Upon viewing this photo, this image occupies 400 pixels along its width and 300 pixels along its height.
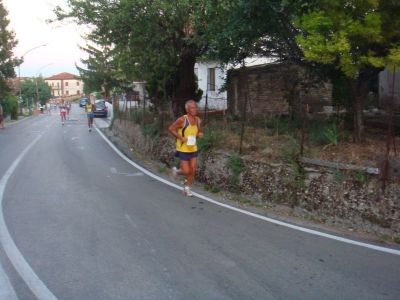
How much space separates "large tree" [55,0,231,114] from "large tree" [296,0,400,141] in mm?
3227

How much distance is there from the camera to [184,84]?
16.4 meters

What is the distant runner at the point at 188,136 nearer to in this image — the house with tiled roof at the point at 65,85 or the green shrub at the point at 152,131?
the green shrub at the point at 152,131

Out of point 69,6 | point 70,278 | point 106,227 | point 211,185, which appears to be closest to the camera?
point 70,278

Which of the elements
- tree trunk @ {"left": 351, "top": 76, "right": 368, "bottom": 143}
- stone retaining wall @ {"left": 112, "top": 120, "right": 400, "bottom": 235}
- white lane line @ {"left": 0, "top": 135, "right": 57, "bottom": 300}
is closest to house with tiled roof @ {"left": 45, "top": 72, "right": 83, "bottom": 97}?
stone retaining wall @ {"left": 112, "top": 120, "right": 400, "bottom": 235}

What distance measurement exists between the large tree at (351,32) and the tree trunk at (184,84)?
8.21 meters

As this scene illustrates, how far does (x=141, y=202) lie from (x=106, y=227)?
67.9 inches

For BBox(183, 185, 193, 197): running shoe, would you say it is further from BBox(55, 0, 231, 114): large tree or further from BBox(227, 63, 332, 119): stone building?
BBox(227, 63, 332, 119): stone building

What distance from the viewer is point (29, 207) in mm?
8078

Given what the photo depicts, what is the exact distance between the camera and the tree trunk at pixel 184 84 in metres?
15.7

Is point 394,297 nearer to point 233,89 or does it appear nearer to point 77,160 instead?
point 77,160

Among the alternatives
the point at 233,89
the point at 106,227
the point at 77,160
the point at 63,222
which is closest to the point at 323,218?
the point at 106,227

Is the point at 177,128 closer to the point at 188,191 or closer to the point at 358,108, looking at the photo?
the point at 188,191

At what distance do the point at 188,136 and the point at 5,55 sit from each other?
1332 inches

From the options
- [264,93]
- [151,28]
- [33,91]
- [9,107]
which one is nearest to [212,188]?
[151,28]
